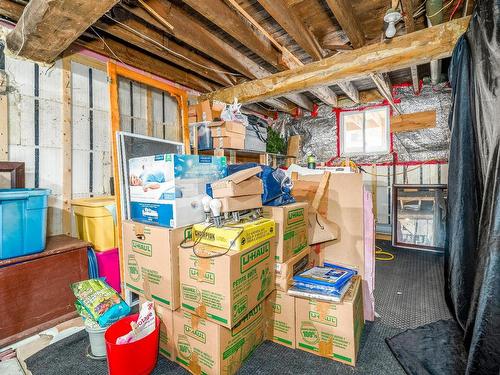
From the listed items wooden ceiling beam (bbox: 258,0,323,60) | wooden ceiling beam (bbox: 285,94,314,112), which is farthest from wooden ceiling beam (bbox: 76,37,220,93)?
wooden ceiling beam (bbox: 258,0,323,60)

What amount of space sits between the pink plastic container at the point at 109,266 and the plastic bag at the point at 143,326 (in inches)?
31.8

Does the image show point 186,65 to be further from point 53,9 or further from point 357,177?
point 357,177

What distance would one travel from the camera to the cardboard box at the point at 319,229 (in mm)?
2029

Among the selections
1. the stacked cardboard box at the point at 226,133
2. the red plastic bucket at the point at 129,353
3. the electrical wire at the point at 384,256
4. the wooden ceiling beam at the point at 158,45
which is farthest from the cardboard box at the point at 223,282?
the electrical wire at the point at 384,256

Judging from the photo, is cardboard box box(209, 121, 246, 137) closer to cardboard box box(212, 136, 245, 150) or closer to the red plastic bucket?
cardboard box box(212, 136, 245, 150)

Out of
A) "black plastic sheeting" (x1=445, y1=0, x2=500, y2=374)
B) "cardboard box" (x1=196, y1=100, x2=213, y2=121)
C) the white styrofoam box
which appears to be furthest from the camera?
"cardboard box" (x1=196, y1=100, x2=213, y2=121)

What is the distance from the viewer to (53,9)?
1.52m

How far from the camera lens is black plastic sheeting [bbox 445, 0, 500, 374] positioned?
116cm

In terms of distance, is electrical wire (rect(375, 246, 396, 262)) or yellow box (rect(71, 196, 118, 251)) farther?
electrical wire (rect(375, 246, 396, 262))

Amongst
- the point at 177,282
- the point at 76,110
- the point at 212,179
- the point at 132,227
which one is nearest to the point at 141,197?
the point at 132,227

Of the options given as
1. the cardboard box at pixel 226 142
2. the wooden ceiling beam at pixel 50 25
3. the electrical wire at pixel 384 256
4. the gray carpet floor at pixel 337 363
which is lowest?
the gray carpet floor at pixel 337 363

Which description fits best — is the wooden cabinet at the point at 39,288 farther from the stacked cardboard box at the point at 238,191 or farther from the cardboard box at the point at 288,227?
the cardboard box at the point at 288,227

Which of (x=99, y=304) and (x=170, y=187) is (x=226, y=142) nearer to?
(x=170, y=187)

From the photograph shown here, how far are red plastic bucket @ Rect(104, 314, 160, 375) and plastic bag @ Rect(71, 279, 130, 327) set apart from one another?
0.05 metres
